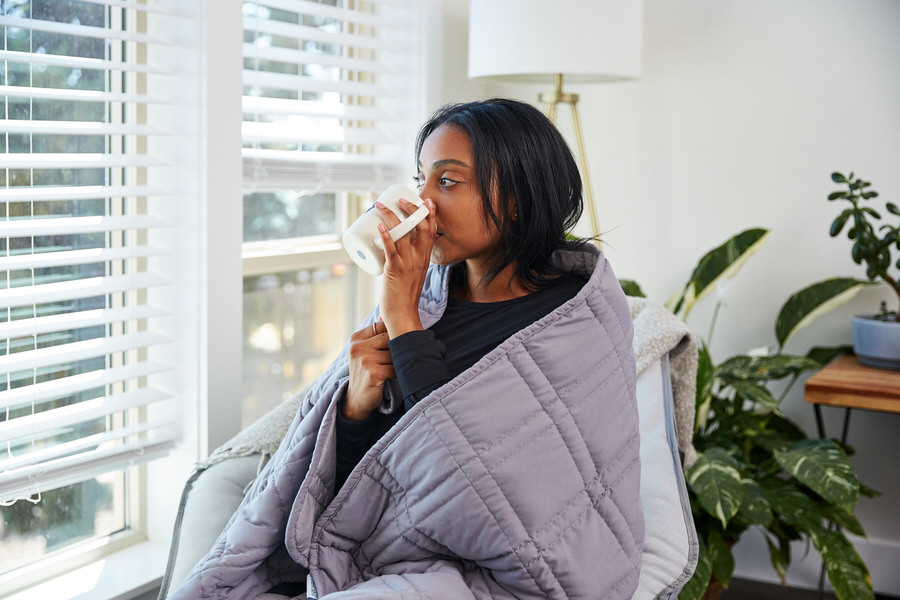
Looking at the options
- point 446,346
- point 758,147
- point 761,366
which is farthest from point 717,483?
point 758,147

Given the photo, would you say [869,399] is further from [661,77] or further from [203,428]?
[203,428]

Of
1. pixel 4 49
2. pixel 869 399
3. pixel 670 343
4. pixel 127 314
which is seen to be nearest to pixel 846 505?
pixel 869 399

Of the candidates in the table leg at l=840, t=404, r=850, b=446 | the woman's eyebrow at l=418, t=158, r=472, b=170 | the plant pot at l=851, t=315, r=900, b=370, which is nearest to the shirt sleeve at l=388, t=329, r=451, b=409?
the woman's eyebrow at l=418, t=158, r=472, b=170

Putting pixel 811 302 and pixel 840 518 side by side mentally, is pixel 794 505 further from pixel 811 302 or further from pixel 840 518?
pixel 811 302

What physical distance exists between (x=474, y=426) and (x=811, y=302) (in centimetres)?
156

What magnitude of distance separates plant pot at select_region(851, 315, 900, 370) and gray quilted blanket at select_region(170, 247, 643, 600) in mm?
1158

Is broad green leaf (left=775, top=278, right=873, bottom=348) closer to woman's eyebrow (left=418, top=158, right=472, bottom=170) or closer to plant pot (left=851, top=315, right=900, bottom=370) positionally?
plant pot (left=851, top=315, right=900, bottom=370)

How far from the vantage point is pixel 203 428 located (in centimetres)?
171

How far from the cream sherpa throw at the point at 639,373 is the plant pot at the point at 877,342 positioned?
707 mm

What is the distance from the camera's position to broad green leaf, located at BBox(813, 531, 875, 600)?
1816mm

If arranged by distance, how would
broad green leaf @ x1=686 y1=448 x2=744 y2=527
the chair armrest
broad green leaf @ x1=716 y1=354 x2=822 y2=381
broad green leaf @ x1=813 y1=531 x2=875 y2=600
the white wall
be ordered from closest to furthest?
1. the chair armrest
2. broad green leaf @ x1=686 y1=448 x2=744 y2=527
3. broad green leaf @ x1=813 y1=531 x2=875 y2=600
4. broad green leaf @ x1=716 y1=354 x2=822 y2=381
5. the white wall

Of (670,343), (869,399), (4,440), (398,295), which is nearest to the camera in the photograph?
(398,295)

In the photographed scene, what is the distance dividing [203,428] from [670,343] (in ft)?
3.15

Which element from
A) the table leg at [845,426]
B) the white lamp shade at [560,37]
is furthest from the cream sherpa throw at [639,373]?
the table leg at [845,426]
